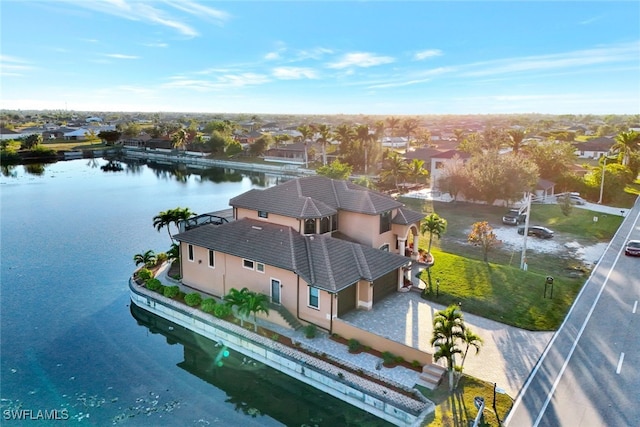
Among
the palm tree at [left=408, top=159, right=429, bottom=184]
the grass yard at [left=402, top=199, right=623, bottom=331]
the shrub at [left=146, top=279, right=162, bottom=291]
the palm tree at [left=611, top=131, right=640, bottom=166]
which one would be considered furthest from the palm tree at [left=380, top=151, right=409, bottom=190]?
the shrub at [left=146, top=279, right=162, bottom=291]

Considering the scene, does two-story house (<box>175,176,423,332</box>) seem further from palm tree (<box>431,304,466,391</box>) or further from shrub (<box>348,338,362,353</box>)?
palm tree (<box>431,304,466,391</box>)

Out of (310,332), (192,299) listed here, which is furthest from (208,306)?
(310,332)

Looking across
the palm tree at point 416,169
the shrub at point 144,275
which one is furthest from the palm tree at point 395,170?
the shrub at point 144,275

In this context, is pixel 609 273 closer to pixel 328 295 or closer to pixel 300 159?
pixel 328 295

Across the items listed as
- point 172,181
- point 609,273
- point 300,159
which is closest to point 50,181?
point 172,181

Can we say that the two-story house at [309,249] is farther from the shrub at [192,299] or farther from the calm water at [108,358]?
the calm water at [108,358]

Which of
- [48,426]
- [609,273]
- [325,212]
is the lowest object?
[48,426]

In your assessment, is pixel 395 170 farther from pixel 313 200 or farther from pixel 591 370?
pixel 591 370
